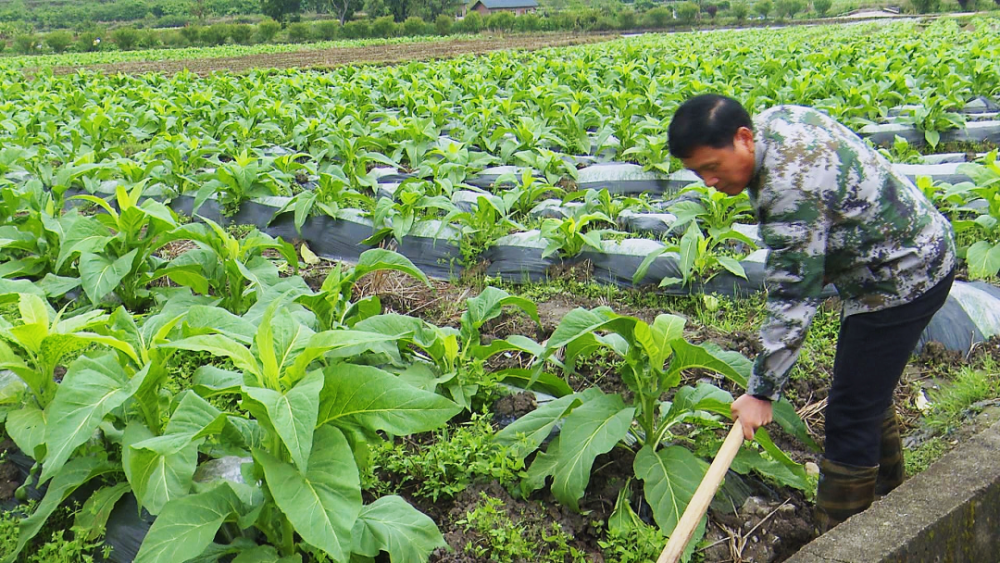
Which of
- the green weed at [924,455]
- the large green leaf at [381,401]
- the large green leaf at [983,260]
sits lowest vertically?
the green weed at [924,455]

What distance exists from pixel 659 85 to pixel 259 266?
6.99m

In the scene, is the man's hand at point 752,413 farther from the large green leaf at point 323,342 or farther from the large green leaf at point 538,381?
the large green leaf at point 323,342

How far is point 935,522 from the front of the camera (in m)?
2.22

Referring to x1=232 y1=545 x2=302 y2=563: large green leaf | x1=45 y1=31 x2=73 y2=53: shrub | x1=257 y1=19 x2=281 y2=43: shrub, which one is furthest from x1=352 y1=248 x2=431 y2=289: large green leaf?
x1=45 y1=31 x2=73 y2=53: shrub

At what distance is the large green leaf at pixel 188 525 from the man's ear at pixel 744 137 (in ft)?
5.74

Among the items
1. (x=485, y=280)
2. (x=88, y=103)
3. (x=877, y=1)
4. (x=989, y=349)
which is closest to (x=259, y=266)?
(x=485, y=280)

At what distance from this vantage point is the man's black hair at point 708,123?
2.21 meters

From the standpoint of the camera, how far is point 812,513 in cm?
273

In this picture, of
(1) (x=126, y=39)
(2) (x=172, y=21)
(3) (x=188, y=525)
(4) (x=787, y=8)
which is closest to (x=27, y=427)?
(3) (x=188, y=525)

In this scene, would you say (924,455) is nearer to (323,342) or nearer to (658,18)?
(323,342)

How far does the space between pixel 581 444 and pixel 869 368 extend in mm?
953

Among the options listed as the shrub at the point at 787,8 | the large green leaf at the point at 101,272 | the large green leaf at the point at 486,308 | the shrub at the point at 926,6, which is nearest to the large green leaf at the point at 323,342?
the large green leaf at the point at 486,308

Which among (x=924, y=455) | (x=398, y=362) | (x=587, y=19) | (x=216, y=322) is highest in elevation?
(x=587, y=19)

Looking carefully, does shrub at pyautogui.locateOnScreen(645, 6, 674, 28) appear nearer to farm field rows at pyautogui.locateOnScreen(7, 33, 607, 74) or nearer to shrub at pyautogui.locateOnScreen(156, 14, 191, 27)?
farm field rows at pyautogui.locateOnScreen(7, 33, 607, 74)
